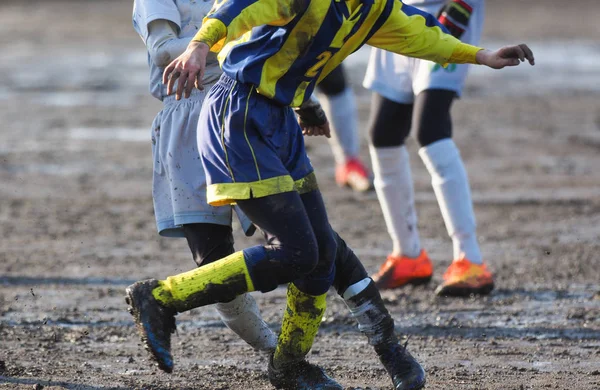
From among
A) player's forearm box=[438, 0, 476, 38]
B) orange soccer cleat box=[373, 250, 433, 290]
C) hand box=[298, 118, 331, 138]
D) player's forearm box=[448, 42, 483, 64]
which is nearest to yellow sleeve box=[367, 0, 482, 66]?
player's forearm box=[448, 42, 483, 64]

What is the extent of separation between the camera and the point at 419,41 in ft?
13.5

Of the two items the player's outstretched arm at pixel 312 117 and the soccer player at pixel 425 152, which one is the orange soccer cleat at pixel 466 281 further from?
the player's outstretched arm at pixel 312 117

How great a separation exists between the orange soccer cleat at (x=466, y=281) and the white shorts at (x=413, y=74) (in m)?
0.98

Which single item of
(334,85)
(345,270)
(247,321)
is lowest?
(247,321)

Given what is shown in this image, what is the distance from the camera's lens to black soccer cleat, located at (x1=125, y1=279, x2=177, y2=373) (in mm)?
3771

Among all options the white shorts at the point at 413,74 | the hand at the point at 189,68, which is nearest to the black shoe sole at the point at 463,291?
the white shorts at the point at 413,74

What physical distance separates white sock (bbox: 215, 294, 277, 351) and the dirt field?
Answer: 155 millimetres

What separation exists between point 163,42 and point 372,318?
4.49ft

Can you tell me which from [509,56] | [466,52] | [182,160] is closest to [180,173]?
[182,160]

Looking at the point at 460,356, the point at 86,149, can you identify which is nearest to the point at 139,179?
the point at 86,149

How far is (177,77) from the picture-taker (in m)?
3.52

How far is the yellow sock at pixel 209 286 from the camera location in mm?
3754

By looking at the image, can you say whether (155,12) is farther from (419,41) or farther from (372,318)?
(372,318)

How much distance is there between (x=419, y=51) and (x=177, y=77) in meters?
1.10
